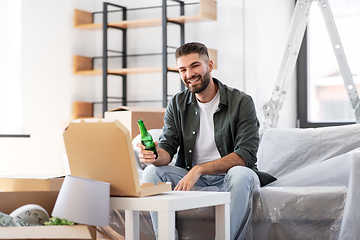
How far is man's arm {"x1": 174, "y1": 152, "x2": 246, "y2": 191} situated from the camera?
1.68m

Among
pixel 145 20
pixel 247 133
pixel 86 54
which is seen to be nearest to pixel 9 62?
pixel 86 54

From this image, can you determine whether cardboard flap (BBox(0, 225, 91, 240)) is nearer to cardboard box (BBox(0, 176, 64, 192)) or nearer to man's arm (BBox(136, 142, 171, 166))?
cardboard box (BBox(0, 176, 64, 192))

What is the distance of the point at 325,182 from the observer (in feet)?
6.26

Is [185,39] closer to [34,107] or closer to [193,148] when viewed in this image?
[34,107]

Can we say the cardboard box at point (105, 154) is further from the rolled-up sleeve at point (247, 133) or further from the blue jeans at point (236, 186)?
the rolled-up sleeve at point (247, 133)

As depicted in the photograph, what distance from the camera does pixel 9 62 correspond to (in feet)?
11.8

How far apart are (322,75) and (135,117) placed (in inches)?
56.5

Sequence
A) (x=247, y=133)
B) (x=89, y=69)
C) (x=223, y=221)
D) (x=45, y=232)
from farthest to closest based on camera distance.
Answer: (x=89, y=69) → (x=247, y=133) → (x=223, y=221) → (x=45, y=232)

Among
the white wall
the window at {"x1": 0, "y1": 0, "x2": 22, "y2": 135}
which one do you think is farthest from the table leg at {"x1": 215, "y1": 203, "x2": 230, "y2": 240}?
the window at {"x1": 0, "y1": 0, "x2": 22, "y2": 135}

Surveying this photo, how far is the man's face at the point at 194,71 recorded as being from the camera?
1.88 metres

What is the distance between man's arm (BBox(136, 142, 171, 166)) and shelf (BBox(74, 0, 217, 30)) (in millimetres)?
1706

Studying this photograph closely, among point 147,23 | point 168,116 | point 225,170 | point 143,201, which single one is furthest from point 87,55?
point 143,201

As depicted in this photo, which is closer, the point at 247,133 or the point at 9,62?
the point at 247,133

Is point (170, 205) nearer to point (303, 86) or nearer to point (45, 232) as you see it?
point (45, 232)
